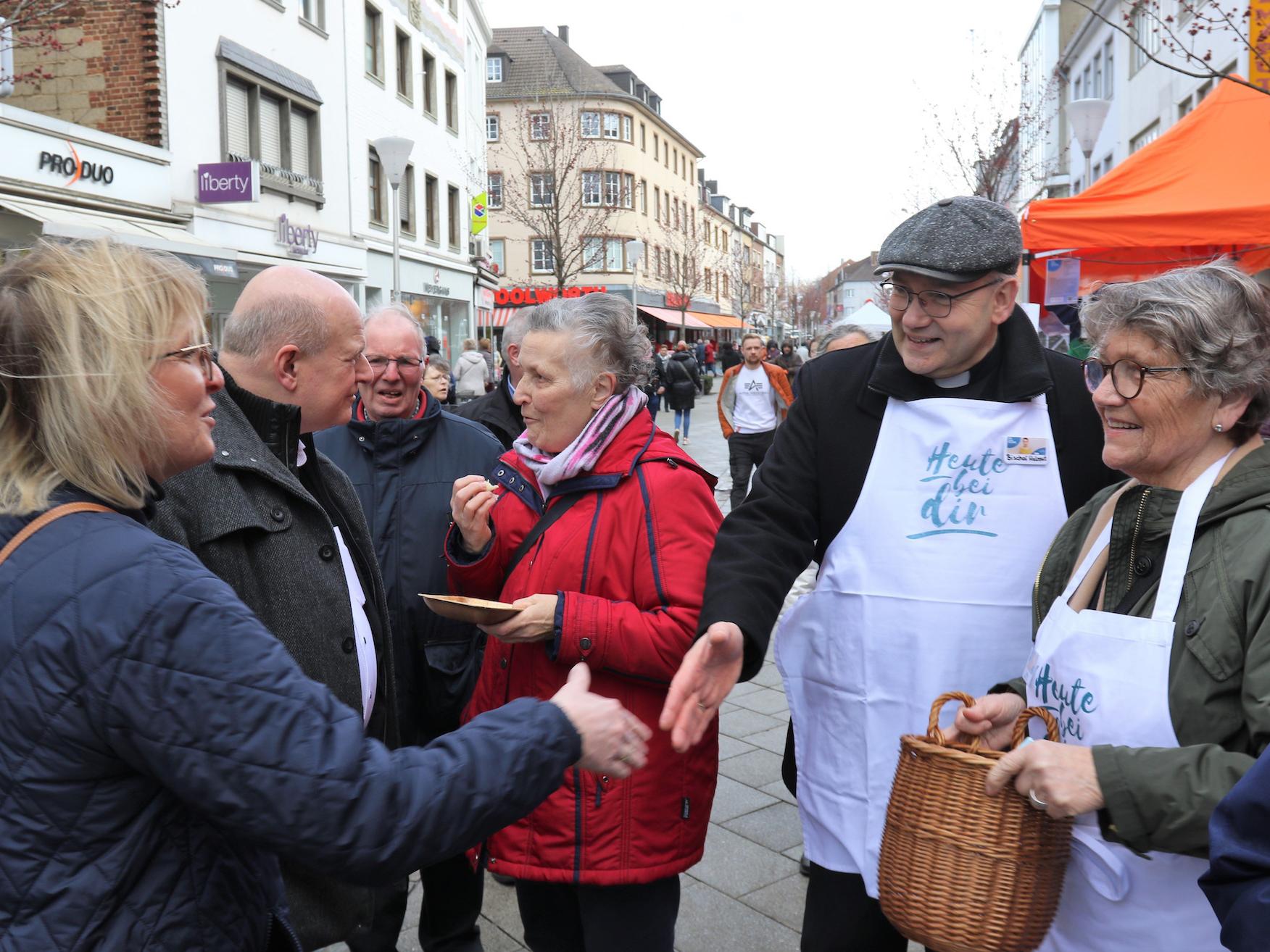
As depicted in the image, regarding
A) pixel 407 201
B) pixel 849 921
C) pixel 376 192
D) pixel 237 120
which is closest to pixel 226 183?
pixel 237 120

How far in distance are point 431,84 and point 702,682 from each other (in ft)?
89.5

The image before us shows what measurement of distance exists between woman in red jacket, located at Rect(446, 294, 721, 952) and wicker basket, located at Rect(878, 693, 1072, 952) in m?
0.69

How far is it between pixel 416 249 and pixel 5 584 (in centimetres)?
2548

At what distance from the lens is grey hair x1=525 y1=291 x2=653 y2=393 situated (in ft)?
9.29

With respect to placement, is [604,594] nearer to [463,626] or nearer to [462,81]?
[463,626]

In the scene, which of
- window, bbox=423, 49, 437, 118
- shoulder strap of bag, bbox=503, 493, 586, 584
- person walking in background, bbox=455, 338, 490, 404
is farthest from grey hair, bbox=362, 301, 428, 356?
window, bbox=423, 49, 437, 118

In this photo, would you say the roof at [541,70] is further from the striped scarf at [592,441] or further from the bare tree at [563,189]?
the striped scarf at [592,441]

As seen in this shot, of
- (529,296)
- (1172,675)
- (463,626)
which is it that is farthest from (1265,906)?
(529,296)

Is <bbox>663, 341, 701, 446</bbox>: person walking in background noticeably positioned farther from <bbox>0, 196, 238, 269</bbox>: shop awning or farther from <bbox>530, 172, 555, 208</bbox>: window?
<bbox>0, 196, 238, 269</bbox>: shop awning

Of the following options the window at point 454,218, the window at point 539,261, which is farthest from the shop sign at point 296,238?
the window at point 539,261

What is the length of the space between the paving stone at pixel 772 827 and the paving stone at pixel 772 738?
0.62 meters

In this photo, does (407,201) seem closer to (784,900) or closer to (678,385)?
(678,385)

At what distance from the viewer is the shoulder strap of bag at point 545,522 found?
8.85ft

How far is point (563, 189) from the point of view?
3941 centimetres
